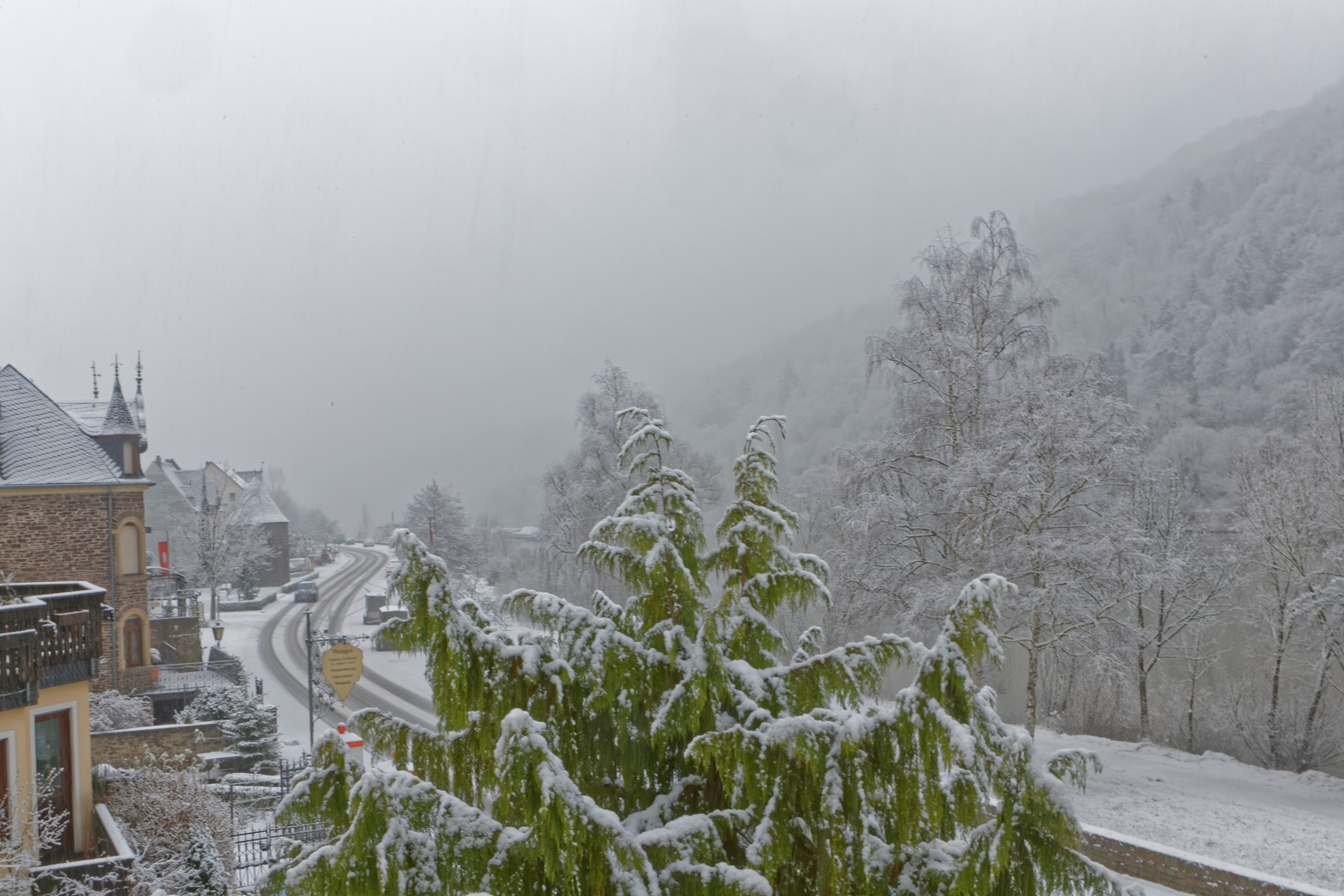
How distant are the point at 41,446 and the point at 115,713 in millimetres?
8223

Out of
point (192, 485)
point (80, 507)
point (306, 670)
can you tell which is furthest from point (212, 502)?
point (80, 507)

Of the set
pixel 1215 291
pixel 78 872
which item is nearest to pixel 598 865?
pixel 78 872

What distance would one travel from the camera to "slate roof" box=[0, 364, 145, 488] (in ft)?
74.7

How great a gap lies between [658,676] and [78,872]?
10566mm

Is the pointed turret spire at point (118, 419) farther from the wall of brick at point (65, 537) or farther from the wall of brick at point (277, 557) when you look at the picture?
the wall of brick at point (277, 557)

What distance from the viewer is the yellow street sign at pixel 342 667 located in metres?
15.9

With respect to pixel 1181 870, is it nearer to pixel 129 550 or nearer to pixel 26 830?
pixel 26 830

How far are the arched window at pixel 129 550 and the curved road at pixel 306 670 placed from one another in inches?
206

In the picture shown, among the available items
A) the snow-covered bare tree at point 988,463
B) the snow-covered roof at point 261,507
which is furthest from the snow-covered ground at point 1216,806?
the snow-covered roof at point 261,507

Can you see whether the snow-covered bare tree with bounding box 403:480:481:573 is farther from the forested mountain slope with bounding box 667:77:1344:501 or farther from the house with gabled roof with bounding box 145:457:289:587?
the forested mountain slope with bounding box 667:77:1344:501

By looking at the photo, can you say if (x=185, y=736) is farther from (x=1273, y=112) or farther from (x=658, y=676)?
(x=1273, y=112)


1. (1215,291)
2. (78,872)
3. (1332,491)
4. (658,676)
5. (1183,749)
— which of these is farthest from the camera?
(1215,291)

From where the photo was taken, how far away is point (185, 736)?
18.0 m

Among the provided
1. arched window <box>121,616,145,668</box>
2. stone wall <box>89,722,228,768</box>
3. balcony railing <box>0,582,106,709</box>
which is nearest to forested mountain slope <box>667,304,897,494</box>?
stone wall <box>89,722,228,768</box>
